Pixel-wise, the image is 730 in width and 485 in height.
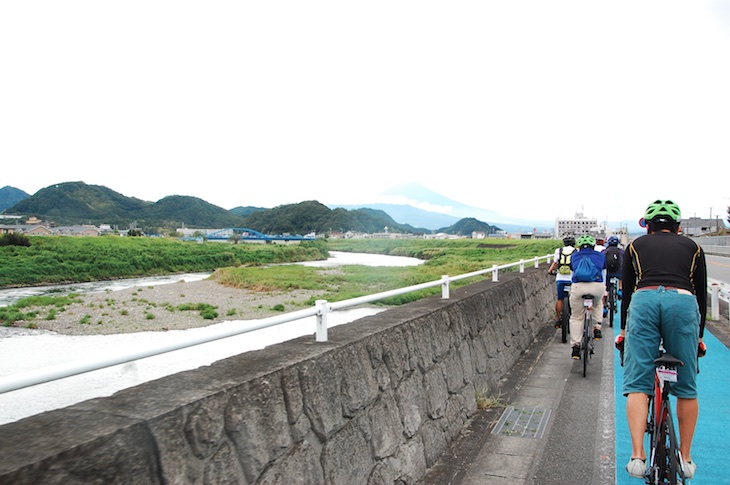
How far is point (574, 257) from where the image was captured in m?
7.92

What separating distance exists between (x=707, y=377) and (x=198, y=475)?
693 centimetres

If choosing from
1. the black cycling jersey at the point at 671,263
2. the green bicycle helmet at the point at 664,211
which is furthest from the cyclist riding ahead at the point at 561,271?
the black cycling jersey at the point at 671,263

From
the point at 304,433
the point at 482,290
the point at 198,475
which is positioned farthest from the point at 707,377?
the point at 198,475

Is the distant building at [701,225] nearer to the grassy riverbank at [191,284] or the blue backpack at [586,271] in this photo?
the grassy riverbank at [191,284]

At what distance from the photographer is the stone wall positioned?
176 cm

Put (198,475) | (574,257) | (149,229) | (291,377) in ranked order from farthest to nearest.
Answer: (149,229) < (574,257) < (291,377) < (198,475)

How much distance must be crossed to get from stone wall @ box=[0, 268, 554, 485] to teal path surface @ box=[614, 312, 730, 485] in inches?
56.5

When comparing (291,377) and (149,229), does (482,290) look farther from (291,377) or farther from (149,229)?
(149,229)

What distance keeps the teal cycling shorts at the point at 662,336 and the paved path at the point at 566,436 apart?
100cm

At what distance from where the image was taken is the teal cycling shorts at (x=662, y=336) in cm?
341

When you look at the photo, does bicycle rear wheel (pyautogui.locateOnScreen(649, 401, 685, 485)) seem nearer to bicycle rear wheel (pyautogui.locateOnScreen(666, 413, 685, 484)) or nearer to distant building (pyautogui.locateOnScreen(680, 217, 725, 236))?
bicycle rear wheel (pyautogui.locateOnScreen(666, 413, 685, 484))

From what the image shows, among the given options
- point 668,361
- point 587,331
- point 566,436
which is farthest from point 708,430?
point 587,331

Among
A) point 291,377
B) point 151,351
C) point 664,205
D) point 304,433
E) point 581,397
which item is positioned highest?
point 664,205

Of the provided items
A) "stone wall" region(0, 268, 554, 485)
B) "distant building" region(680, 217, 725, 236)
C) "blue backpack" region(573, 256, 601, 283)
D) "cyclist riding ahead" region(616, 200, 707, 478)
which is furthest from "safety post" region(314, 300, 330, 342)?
"distant building" region(680, 217, 725, 236)
